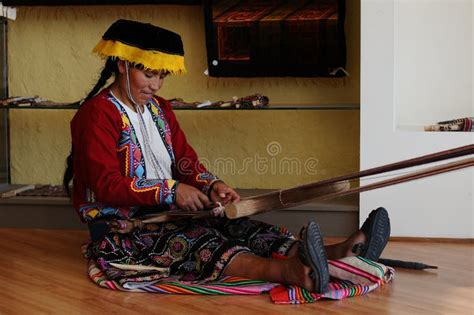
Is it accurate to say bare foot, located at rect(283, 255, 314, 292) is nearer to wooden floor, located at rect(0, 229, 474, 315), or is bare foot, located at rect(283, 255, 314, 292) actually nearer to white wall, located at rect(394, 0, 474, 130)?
wooden floor, located at rect(0, 229, 474, 315)

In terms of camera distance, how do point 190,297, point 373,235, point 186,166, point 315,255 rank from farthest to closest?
point 186,166
point 373,235
point 190,297
point 315,255

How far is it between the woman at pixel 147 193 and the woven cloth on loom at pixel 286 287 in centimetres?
3

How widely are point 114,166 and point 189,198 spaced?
0.30 meters

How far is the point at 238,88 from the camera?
4.51 meters

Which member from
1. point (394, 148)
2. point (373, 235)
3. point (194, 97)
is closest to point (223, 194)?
Result: point (373, 235)

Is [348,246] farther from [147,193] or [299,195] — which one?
[147,193]

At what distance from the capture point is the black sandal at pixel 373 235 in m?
3.05

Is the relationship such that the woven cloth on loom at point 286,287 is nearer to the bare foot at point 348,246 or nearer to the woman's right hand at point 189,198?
the bare foot at point 348,246

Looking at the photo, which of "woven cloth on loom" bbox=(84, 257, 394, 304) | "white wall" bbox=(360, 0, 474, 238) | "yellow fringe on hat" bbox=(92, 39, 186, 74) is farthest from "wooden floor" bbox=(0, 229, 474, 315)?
"yellow fringe on hat" bbox=(92, 39, 186, 74)

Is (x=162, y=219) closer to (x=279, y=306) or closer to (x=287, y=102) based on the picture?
(x=279, y=306)

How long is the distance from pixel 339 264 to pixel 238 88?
5.76 feet

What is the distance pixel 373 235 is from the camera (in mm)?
3061

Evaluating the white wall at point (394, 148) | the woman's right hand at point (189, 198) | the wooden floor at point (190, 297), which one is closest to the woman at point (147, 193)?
the woman's right hand at point (189, 198)

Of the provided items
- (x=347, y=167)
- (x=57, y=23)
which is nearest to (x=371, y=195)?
(x=347, y=167)
